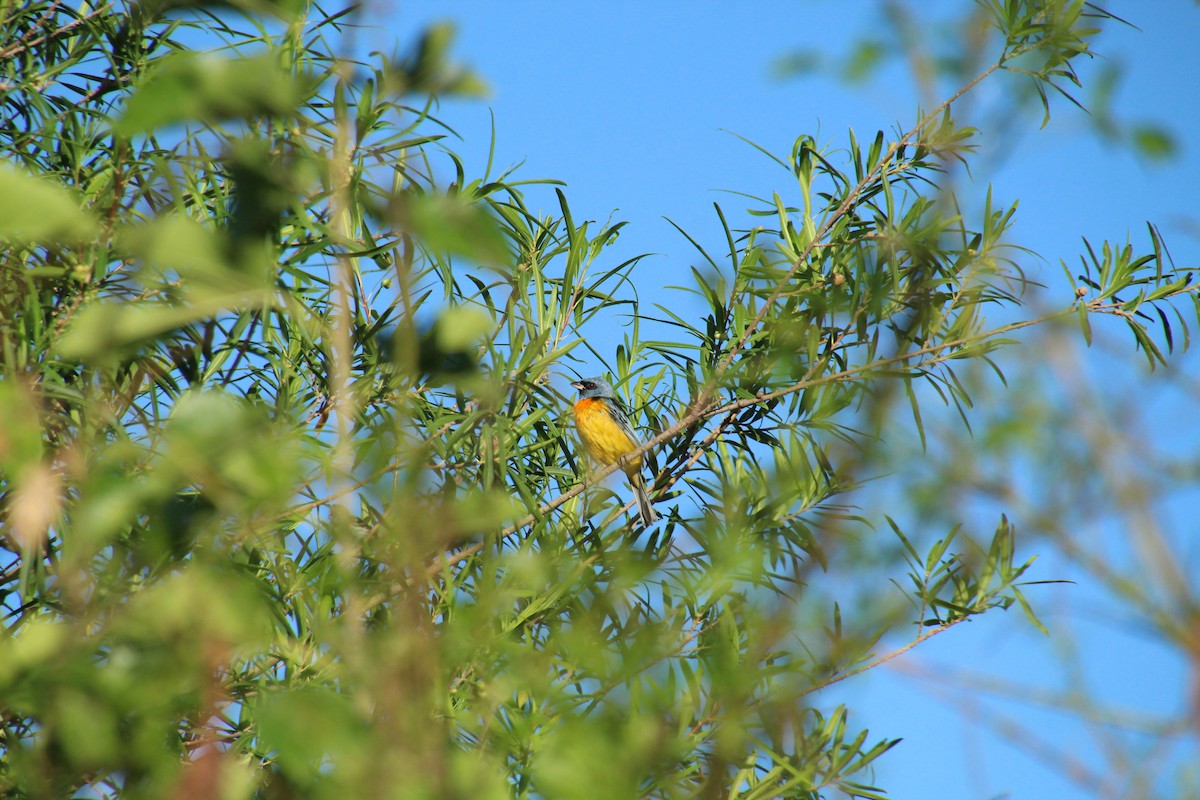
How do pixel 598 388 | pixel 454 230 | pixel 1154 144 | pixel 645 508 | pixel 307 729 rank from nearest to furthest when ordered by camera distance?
pixel 454 230 → pixel 307 729 → pixel 1154 144 → pixel 645 508 → pixel 598 388

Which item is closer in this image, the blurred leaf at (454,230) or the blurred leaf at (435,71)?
the blurred leaf at (454,230)

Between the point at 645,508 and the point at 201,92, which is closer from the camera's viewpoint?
the point at 201,92

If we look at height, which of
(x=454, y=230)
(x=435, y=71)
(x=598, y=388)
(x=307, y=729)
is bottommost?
(x=307, y=729)

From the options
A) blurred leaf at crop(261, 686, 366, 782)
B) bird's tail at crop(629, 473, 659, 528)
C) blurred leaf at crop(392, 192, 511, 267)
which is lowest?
blurred leaf at crop(261, 686, 366, 782)

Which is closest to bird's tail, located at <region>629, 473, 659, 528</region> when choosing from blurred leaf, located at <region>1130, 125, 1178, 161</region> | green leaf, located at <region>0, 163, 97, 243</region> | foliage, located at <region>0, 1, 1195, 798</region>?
foliage, located at <region>0, 1, 1195, 798</region>

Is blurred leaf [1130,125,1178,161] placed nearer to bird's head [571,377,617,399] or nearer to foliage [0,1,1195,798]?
foliage [0,1,1195,798]

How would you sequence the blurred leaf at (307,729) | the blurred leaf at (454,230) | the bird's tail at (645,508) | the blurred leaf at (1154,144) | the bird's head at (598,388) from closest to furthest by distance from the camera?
the blurred leaf at (454,230) < the blurred leaf at (307,729) < the blurred leaf at (1154,144) < the bird's tail at (645,508) < the bird's head at (598,388)

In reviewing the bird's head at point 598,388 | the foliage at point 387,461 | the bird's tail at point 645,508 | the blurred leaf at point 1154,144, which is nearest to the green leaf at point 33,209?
the foliage at point 387,461

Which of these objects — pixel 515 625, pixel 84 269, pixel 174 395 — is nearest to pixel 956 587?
pixel 515 625

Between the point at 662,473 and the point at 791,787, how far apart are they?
98 cm

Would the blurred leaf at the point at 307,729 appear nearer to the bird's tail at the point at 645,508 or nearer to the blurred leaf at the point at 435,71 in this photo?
the blurred leaf at the point at 435,71

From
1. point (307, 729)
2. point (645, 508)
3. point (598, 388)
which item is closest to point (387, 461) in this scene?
point (307, 729)

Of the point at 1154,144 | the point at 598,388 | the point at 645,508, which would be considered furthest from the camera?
the point at 598,388

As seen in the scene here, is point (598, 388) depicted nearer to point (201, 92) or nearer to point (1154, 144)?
point (1154, 144)
